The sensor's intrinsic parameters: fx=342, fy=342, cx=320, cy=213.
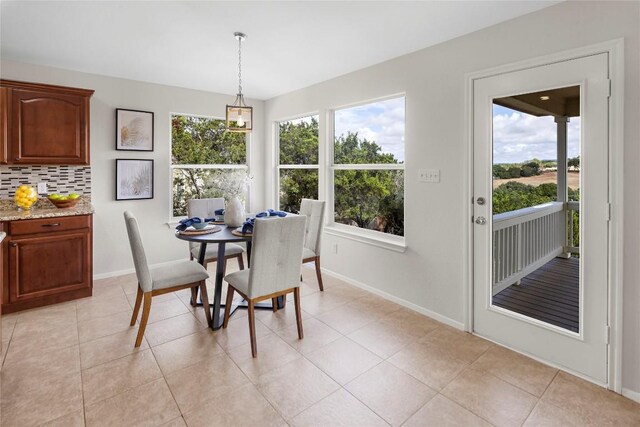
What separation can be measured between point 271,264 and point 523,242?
1905 millimetres

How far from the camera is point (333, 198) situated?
4309 millimetres

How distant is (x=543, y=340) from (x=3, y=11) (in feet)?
14.8

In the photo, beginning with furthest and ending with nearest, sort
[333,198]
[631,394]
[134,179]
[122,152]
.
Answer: [333,198] < [134,179] < [122,152] < [631,394]

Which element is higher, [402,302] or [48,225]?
[48,225]

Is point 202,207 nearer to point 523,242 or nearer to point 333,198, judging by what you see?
point 333,198

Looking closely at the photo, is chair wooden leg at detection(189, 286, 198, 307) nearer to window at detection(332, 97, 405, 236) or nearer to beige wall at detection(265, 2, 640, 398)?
beige wall at detection(265, 2, 640, 398)

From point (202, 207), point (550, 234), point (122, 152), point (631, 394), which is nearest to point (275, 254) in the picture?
point (202, 207)

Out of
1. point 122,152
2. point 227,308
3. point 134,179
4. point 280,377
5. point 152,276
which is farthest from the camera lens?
point 134,179

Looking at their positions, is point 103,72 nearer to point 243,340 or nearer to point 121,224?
point 121,224

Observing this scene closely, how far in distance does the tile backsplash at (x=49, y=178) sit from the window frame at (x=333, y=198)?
279 centimetres

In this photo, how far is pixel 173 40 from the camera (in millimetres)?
3006

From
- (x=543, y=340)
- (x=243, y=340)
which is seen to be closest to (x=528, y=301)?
(x=543, y=340)

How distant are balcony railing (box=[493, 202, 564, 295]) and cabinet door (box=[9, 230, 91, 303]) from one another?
383 centimetres

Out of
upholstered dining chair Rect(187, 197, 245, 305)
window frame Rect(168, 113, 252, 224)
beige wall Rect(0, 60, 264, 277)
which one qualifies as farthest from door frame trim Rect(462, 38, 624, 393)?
beige wall Rect(0, 60, 264, 277)
